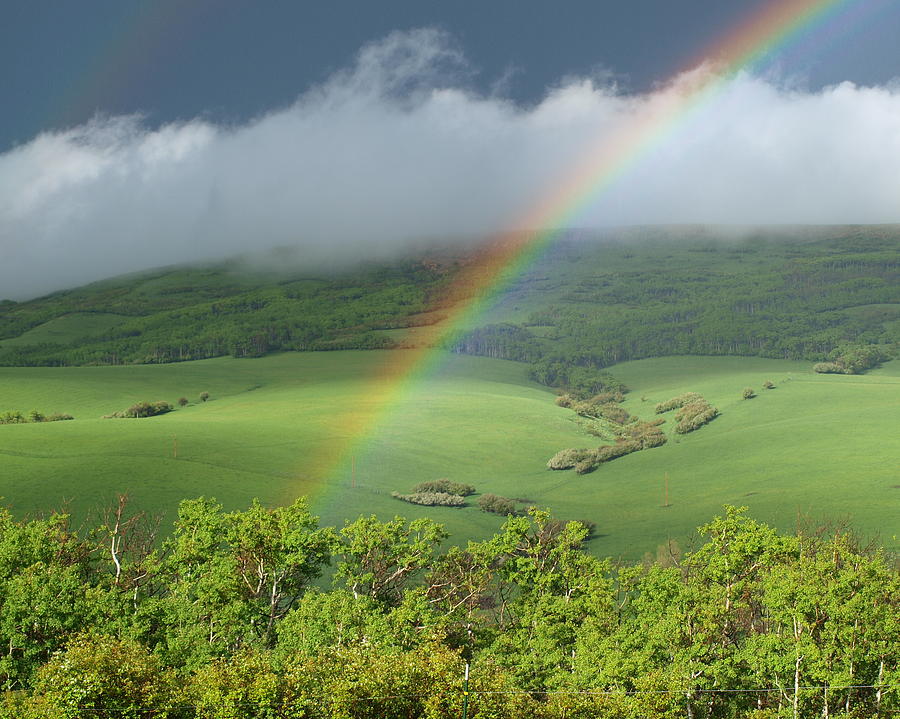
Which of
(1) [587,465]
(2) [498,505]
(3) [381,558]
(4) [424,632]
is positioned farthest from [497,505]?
(4) [424,632]

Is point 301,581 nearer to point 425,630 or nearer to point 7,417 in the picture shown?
point 425,630

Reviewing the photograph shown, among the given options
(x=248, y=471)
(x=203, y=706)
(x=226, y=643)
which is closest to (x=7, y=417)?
(x=248, y=471)

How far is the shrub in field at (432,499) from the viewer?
455ft

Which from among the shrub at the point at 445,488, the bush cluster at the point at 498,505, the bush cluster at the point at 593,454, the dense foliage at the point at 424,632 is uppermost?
the dense foliage at the point at 424,632

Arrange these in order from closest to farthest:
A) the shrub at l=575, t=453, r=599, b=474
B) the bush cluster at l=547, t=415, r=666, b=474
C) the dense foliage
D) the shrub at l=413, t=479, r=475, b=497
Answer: the dense foliage → the shrub at l=413, t=479, r=475, b=497 → the shrub at l=575, t=453, r=599, b=474 → the bush cluster at l=547, t=415, r=666, b=474

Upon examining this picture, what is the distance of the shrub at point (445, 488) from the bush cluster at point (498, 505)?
617 centimetres

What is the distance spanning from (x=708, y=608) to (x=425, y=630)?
16.1 metres

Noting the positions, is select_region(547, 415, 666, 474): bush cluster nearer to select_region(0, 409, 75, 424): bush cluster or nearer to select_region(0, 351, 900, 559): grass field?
select_region(0, 351, 900, 559): grass field

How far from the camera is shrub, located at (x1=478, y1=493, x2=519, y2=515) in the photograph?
138 metres

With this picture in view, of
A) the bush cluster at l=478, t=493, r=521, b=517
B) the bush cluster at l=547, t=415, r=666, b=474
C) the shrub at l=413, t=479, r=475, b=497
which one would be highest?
the shrub at l=413, t=479, r=475, b=497

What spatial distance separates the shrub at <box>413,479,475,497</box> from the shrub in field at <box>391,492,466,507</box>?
5.85 metres

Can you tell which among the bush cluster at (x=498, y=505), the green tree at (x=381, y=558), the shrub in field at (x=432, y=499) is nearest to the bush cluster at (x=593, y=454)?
the bush cluster at (x=498, y=505)

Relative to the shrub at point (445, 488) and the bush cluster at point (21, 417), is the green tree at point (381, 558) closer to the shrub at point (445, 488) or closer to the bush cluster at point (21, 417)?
the shrub at point (445, 488)

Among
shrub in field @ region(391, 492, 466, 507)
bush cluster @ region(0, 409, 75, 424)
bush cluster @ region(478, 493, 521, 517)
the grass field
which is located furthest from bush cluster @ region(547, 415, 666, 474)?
bush cluster @ region(0, 409, 75, 424)
